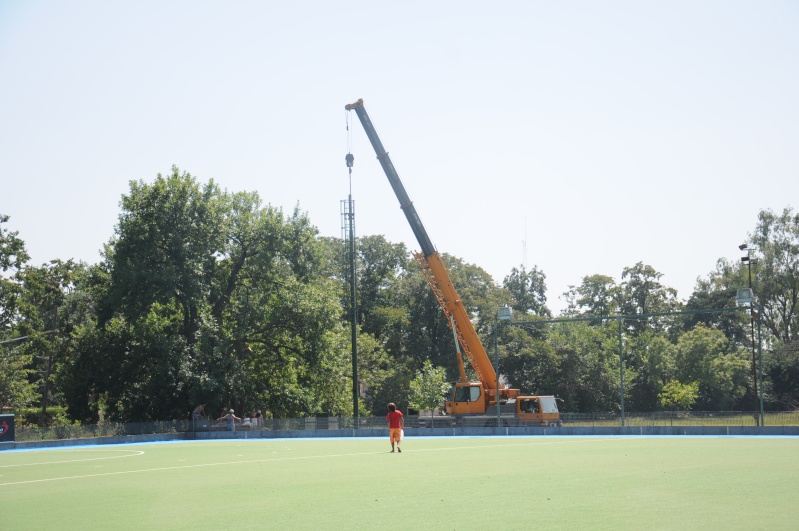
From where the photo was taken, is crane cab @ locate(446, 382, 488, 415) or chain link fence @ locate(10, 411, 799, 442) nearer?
chain link fence @ locate(10, 411, 799, 442)

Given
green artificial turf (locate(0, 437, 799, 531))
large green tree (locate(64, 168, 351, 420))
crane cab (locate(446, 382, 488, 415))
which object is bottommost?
green artificial turf (locate(0, 437, 799, 531))

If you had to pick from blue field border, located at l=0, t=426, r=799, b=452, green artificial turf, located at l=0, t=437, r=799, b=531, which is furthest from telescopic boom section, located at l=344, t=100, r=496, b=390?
green artificial turf, located at l=0, t=437, r=799, b=531

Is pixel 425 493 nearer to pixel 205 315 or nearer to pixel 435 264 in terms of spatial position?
pixel 435 264

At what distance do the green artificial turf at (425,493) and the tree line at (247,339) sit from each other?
22.3 metres

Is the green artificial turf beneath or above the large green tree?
beneath

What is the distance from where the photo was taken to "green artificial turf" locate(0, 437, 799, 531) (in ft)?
35.9

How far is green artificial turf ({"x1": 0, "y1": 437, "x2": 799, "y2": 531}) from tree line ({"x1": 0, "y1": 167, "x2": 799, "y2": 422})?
22343 millimetres

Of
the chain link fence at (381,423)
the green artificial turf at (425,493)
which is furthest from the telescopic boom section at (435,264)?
the green artificial turf at (425,493)

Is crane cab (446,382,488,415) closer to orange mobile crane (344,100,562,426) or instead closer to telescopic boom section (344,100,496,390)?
orange mobile crane (344,100,562,426)

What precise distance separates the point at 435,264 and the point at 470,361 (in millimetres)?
5840

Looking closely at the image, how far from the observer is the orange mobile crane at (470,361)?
150ft

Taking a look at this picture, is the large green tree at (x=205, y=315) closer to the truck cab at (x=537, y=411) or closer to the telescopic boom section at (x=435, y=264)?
the telescopic boom section at (x=435, y=264)

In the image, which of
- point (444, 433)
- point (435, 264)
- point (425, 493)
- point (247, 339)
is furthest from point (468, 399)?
point (425, 493)

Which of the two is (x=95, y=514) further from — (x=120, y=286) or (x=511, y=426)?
(x=120, y=286)
